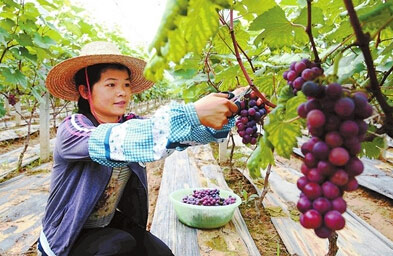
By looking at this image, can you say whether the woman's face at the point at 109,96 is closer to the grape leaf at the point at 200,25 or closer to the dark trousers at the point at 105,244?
the dark trousers at the point at 105,244

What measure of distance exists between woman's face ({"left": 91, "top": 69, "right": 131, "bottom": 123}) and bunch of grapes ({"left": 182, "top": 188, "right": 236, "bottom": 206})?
155 cm

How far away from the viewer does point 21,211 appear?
3.99 m

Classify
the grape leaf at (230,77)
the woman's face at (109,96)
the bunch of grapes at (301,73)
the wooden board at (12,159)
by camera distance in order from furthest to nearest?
1. the wooden board at (12,159)
2. the woman's face at (109,96)
3. the grape leaf at (230,77)
4. the bunch of grapes at (301,73)

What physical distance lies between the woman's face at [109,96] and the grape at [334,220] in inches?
64.4

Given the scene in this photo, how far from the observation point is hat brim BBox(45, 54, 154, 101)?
208cm

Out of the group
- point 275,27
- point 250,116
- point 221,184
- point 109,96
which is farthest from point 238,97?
point 221,184

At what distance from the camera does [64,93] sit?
8.07 feet

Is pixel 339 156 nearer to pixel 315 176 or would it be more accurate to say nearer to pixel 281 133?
pixel 315 176

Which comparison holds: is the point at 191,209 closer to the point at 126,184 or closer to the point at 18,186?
the point at 126,184

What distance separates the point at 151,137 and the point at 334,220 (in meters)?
0.88

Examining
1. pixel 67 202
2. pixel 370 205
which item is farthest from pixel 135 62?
pixel 370 205

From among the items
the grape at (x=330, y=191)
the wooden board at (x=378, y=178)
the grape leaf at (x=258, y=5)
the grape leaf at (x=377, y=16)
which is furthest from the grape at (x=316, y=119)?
the wooden board at (x=378, y=178)

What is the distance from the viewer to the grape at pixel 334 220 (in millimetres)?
537

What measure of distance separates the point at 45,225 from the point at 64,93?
3.21 ft
